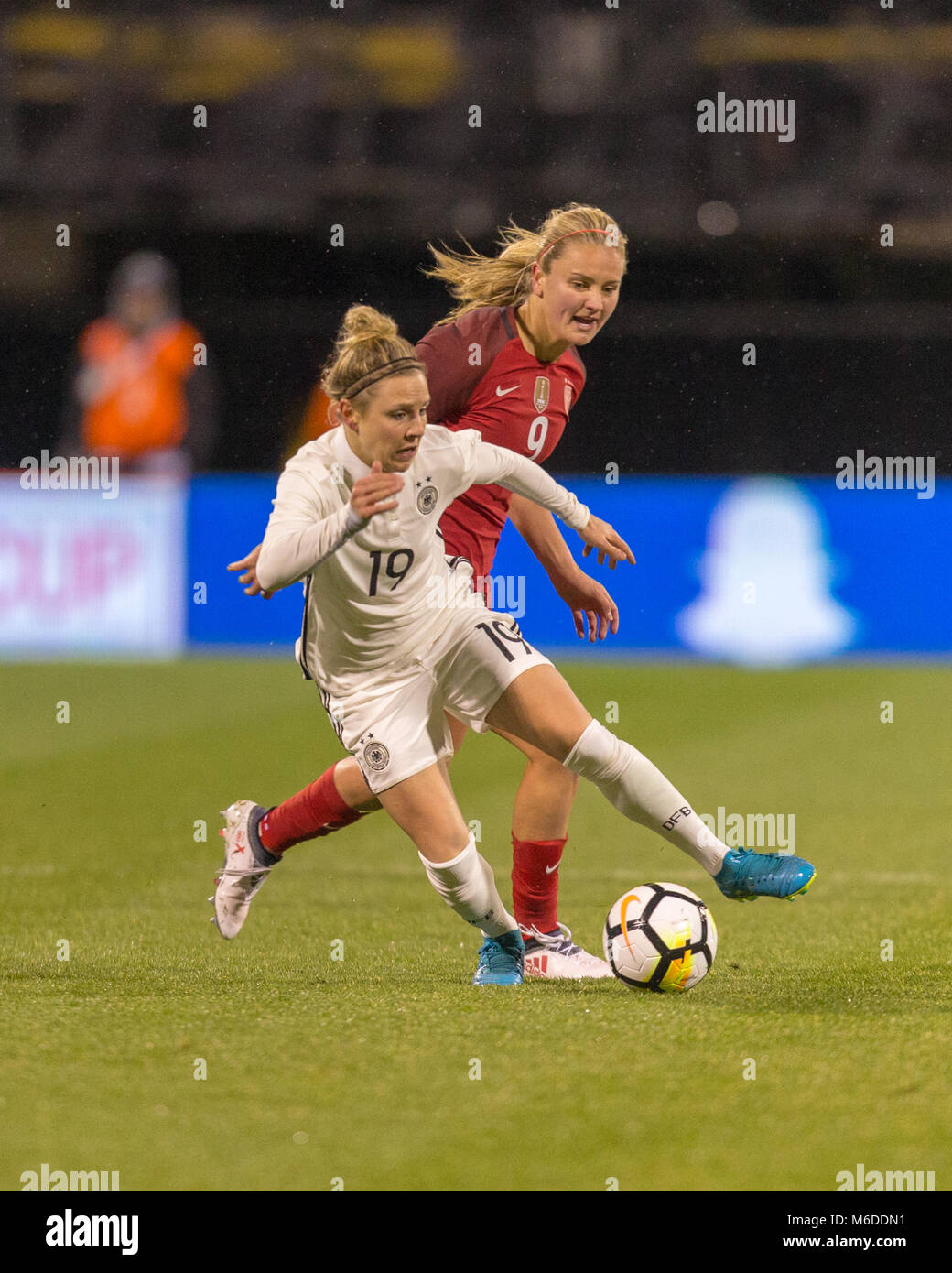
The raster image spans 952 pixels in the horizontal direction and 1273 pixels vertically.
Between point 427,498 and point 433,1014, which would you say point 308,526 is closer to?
point 427,498

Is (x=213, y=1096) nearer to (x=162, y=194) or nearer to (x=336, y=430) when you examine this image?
(x=336, y=430)

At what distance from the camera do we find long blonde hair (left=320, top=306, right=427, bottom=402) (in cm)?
380

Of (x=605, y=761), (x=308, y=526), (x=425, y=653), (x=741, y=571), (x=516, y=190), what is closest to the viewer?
(x=308, y=526)

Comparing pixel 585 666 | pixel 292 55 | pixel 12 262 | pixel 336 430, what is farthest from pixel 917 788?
pixel 292 55

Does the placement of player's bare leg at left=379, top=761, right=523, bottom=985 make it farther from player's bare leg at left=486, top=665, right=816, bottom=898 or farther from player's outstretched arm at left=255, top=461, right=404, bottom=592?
player's outstretched arm at left=255, top=461, right=404, bottom=592

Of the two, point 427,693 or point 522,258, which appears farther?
point 522,258

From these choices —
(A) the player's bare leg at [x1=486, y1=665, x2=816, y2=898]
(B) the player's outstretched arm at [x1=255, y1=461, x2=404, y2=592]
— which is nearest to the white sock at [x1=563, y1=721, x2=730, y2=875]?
(A) the player's bare leg at [x1=486, y1=665, x2=816, y2=898]

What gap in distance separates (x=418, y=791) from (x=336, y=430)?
851mm

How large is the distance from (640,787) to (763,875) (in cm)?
36

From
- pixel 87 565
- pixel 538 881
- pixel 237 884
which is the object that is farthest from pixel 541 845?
pixel 87 565

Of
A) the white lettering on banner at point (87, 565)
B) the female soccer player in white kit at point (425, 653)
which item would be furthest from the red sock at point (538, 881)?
the white lettering on banner at point (87, 565)

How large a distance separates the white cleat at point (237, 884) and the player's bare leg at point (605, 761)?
3.32 ft

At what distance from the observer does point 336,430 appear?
13.1 feet

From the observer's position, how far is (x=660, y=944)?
395 centimetres
